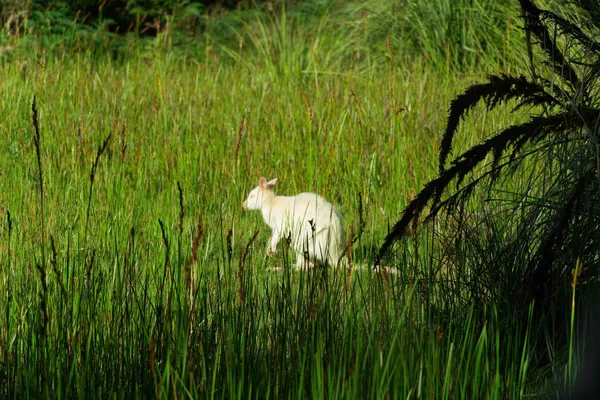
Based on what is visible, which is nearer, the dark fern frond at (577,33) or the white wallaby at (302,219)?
the dark fern frond at (577,33)

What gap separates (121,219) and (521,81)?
2347mm

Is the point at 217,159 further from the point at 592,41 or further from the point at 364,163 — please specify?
the point at 592,41

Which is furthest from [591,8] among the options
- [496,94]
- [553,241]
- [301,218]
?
[301,218]

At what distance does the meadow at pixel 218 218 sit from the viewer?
2525 mm

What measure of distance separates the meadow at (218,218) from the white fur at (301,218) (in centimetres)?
12

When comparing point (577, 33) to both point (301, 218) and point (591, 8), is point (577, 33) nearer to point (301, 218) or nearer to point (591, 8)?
point (591, 8)

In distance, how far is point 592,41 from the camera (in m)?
2.74

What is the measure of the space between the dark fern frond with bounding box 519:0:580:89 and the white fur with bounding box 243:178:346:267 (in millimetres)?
1503

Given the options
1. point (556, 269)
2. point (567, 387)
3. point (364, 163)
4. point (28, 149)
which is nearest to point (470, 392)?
point (567, 387)

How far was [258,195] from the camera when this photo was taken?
5117mm

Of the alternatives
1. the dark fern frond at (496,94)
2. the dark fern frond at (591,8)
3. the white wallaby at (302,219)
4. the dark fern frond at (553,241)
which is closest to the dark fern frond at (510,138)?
the dark fern frond at (496,94)

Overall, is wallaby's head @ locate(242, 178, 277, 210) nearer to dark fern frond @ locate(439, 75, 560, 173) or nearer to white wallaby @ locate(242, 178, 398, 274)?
white wallaby @ locate(242, 178, 398, 274)

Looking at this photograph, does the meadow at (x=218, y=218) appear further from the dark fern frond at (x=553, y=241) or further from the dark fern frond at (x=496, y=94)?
the dark fern frond at (x=496, y=94)

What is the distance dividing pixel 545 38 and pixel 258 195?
2523 mm
